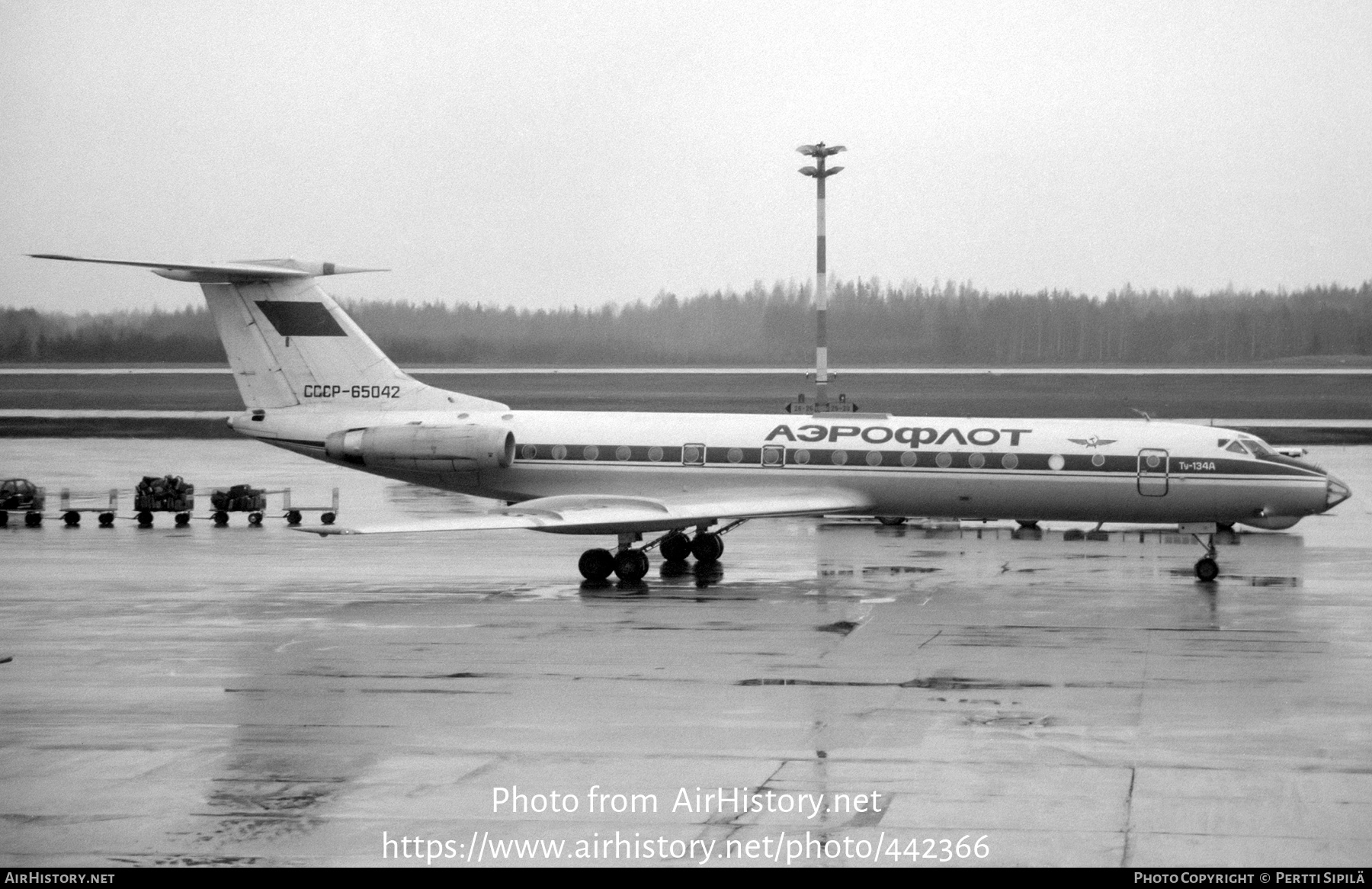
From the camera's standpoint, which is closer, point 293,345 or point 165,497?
point 293,345

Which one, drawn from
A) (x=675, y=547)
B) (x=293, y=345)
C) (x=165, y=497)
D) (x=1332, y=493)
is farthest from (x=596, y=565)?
(x=165, y=497)

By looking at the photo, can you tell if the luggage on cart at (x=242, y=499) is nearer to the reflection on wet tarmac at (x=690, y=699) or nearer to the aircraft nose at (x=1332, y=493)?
the reflection on wet tarmac at (x=690, y=699)

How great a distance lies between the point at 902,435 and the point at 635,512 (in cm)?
448

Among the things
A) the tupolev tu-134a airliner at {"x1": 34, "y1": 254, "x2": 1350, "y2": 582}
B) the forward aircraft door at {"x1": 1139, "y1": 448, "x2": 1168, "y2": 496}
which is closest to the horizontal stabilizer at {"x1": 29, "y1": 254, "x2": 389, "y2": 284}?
the tupolev tu-134a airliner at {"x1": 34, "y1": 254, "x2": 1350, "y2": 582}

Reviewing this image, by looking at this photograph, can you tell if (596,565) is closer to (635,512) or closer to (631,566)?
(631,566)

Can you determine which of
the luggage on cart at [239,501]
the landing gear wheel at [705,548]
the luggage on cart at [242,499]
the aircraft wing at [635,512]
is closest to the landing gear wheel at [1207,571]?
the aircraft wing at [635,512]

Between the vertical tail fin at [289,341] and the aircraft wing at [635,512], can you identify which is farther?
the vertical tail fin at [289,341]

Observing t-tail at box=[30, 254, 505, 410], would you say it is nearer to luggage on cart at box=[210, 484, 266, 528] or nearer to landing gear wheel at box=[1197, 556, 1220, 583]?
luggage on cart at box=[210, 484, 266, 528]

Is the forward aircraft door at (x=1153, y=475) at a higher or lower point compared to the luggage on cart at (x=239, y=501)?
higher

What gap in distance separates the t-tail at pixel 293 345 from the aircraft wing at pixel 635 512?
377 cm

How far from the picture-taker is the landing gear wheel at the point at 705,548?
24.3 meters

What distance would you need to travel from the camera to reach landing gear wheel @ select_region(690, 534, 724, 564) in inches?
958

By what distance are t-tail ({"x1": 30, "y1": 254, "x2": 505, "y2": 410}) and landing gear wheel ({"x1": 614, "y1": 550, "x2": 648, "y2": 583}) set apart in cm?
500

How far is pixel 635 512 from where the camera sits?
22.7 meters
